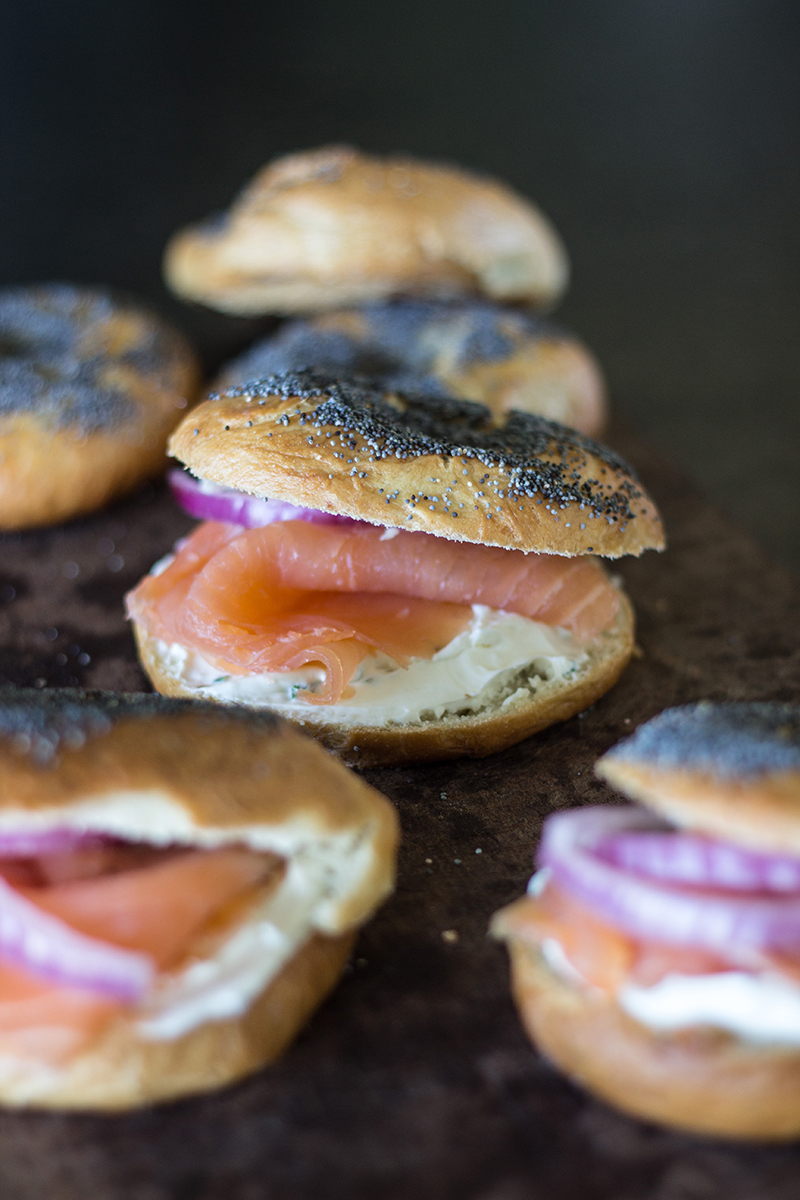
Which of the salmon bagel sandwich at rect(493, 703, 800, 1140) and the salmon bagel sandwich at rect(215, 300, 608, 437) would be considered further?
the salmon bagel sandwich at rect(215, 300, 608, 437)

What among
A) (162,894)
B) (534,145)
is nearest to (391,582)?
(162,894)

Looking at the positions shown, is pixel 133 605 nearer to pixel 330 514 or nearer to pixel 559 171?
pixel 330 514

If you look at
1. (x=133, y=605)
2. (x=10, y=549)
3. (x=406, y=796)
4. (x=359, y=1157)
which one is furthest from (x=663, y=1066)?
(x=10, y=549)

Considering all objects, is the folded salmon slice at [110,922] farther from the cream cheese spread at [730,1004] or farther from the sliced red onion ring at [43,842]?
the cream cheese spread at [730,1004]

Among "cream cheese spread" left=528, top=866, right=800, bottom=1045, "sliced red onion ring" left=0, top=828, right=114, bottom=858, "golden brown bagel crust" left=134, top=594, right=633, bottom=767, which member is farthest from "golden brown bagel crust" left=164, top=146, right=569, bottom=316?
"cream cheese spread" left=528, top=866, right=800, bottom=1045

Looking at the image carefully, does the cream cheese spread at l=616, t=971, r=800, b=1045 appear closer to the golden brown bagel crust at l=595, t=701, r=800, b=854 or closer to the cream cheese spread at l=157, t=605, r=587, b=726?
the golden brown bagel crust at l=595, t=701, r=800, b=854

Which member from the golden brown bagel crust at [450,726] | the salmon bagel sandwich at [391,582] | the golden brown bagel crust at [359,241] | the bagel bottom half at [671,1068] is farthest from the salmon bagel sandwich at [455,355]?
the bagel bottom half at [671,1068]

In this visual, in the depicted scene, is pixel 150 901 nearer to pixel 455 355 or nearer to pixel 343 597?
pixel 343 597
